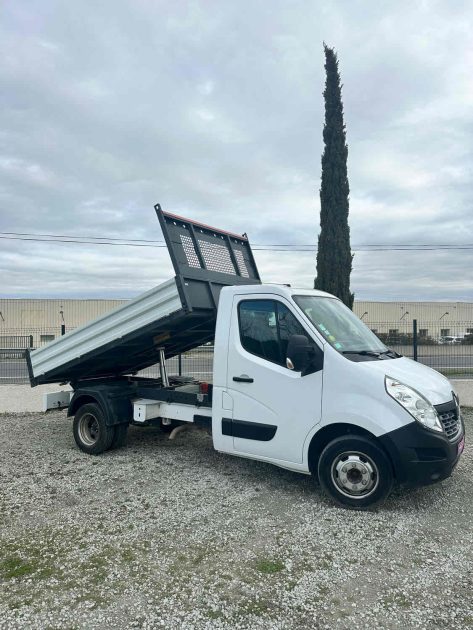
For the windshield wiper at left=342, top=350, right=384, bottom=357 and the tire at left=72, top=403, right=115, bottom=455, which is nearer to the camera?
the windshield wiper at left=342, top=350, right=384, bottom=357

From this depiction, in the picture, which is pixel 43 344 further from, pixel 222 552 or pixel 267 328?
pixel 222 552

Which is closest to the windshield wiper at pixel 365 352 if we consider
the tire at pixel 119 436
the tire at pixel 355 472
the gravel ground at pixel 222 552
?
the tire at pixel 355 472

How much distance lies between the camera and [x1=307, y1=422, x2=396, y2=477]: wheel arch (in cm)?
444

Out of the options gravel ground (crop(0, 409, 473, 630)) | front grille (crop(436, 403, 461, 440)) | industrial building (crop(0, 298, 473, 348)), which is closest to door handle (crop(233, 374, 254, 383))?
gravel ground (crop(0, 409, 473, 630))

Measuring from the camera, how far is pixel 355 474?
14.7ft

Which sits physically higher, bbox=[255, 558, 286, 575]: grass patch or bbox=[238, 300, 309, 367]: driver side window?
bbox=[238, 300, 309, 367]: driver side window

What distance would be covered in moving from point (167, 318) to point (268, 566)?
2.95 metres

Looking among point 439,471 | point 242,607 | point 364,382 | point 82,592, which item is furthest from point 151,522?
point 439,471

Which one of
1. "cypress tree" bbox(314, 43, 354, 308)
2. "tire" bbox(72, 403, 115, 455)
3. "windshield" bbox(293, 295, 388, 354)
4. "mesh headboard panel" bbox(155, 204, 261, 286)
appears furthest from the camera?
"cypress tree" bbox(314, 43, 354, 308)

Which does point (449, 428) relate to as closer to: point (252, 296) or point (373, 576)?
point (373, 576)

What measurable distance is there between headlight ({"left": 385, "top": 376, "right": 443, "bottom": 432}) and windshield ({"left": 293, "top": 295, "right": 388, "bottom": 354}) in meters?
0.62

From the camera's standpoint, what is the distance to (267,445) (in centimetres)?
498

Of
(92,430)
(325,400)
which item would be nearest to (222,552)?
(325,400)

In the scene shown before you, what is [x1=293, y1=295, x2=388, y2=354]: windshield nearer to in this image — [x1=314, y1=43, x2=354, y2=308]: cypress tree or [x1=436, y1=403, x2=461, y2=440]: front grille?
[x1=436, y1=403, x2=461, y2=440]: front grille
